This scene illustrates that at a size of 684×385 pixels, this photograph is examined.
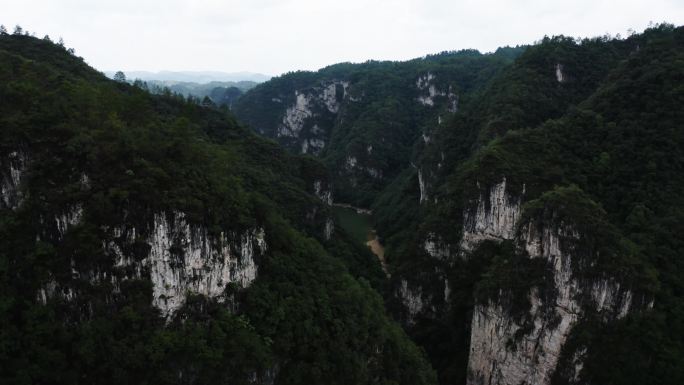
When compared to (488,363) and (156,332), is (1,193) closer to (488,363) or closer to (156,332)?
(156,332)

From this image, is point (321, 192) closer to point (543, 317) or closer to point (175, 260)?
point (543, 317)

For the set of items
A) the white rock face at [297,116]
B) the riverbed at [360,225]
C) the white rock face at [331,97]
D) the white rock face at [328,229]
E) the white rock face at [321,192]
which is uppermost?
the white rock face at [331,97]

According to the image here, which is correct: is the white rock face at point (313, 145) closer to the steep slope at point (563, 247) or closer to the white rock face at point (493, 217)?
the steep slope at point (563, 247)

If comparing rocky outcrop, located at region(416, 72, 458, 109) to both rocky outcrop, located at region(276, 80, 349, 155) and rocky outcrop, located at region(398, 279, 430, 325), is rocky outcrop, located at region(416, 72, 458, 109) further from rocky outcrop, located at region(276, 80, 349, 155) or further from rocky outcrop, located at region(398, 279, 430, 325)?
rocky outcrop, located at region(398, 279, 430, 325)

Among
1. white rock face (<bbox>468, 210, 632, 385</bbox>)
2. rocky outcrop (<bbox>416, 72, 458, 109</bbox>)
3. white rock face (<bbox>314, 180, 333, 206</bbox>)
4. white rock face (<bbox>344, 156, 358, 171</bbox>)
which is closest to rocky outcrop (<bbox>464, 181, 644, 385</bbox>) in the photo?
white rock face (<bbox>468, 210, 632, 385</bbox>)

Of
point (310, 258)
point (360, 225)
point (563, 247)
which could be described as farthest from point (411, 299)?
point (360, 225)

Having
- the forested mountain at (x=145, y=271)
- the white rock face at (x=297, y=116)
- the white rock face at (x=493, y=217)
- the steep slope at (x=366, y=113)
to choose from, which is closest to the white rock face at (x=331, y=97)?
the steep slope at (x=366, y=113)
